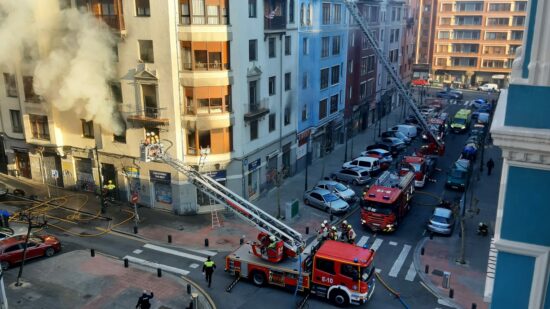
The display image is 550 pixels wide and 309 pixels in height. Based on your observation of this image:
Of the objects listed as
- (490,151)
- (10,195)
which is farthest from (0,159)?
(490,151)

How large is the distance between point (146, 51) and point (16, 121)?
48.7 feet

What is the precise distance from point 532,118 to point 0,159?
144 feet

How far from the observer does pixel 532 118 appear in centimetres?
694

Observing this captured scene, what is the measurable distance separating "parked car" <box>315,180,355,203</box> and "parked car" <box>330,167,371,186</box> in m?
3.82

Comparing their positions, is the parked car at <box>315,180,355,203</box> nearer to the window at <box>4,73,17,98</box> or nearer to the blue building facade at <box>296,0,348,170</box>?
the blue building facade at <box>296,0,348,170</box>

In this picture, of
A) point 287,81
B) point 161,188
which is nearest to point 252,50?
point 287,81

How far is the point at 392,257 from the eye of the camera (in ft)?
90.3

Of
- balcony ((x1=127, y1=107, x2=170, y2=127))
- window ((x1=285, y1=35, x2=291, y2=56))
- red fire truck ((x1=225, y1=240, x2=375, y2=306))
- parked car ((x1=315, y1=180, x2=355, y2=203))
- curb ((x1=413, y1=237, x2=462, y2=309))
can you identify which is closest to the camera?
red fire truck ((x1=225, y1=240, x2=375, y2=306))

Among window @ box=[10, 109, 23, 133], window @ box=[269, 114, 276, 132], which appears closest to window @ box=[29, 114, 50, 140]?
window @ box=[10, 109, 23, 133]

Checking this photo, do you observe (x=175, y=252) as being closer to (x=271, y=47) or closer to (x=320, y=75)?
(x=271, y=47)

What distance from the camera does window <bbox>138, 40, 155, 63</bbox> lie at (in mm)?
31203

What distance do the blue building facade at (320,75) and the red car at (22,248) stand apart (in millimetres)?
22173

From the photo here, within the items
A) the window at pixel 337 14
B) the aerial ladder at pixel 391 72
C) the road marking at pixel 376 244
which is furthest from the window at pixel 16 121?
the aerial ladder at pixel 391 72

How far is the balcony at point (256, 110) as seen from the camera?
33375 mm
